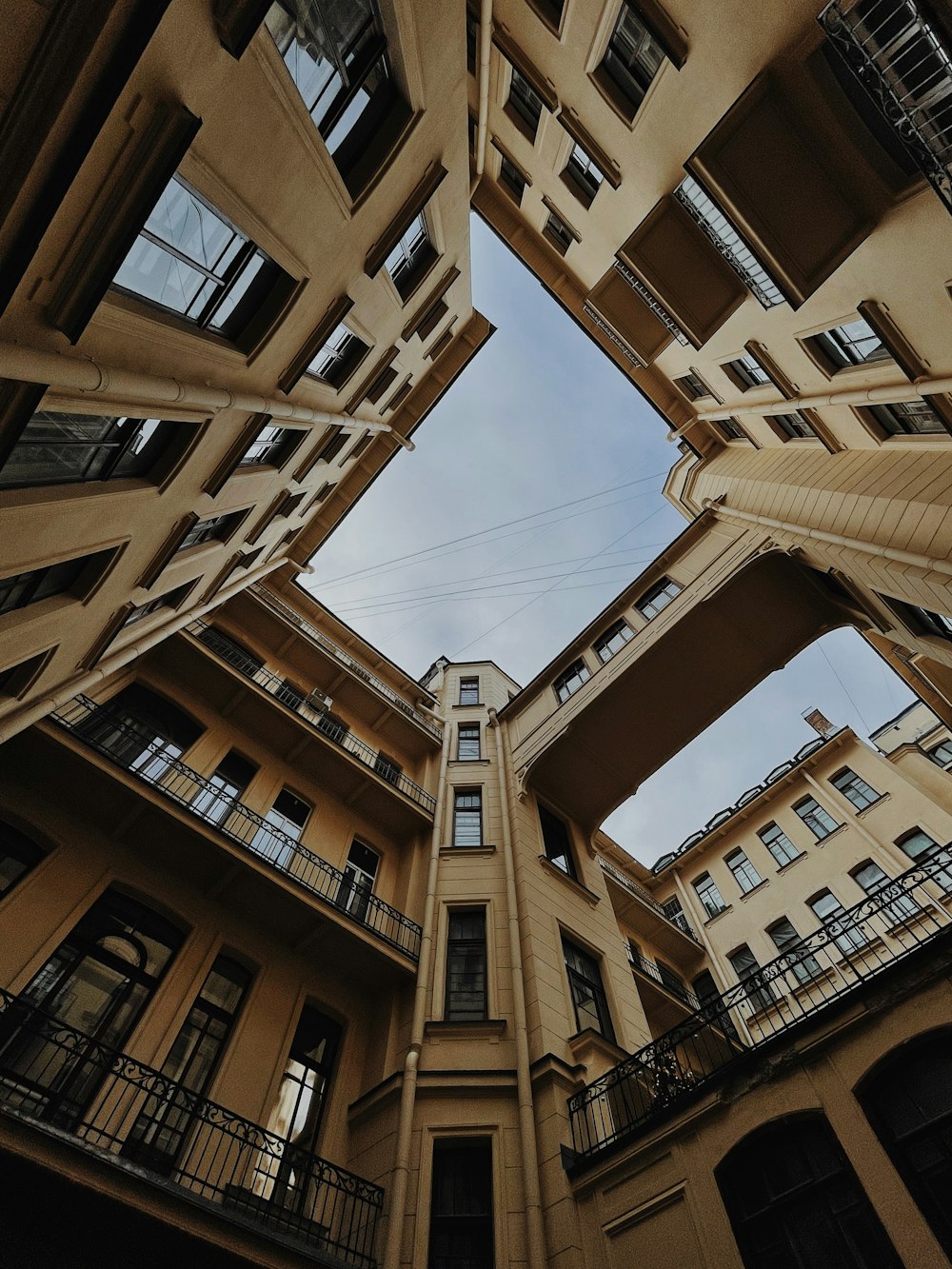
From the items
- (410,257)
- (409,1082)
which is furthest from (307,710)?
(410,257)

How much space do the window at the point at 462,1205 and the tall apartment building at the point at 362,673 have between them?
47 mm

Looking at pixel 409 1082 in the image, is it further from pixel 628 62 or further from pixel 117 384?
pixel 628 62

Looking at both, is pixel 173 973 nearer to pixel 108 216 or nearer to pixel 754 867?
pixel 108 216

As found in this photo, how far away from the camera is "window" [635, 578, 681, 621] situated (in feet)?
60.2

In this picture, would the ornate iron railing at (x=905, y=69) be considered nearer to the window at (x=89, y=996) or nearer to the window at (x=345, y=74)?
the window at (x=345, y=74)

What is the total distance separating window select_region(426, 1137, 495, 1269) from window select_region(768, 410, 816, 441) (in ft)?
48.9

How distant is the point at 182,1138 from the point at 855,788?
24.9 meters

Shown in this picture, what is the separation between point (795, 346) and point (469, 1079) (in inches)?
568

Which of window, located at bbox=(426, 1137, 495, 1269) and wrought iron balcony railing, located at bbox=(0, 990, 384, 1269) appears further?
window, located at bbox=(426, 1137, 495, 1269)

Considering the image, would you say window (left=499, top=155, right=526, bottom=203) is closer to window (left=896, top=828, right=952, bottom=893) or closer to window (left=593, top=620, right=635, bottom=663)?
window (left=593, top=620, right=635, bottom=663)

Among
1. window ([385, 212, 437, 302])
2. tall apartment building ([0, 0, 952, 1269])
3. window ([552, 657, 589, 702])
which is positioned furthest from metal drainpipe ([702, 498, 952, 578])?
window ([385, 212, 437, 302])

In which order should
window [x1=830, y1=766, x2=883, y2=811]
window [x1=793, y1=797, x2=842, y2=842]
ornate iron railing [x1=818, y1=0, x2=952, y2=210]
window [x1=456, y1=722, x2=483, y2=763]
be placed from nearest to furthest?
ornate iron railing [x1=818, y1=0, x2=952, y2=210] → window [x1=456, y1=722, x2=483, y2=763] → window [x1=830, y1=766, x2=883, y2=811] → window [x1=793, y1=797, x2=842, y2=842]

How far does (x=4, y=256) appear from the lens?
Result: 4.38 metres

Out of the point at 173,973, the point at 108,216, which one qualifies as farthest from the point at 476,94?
the point at 173,973
